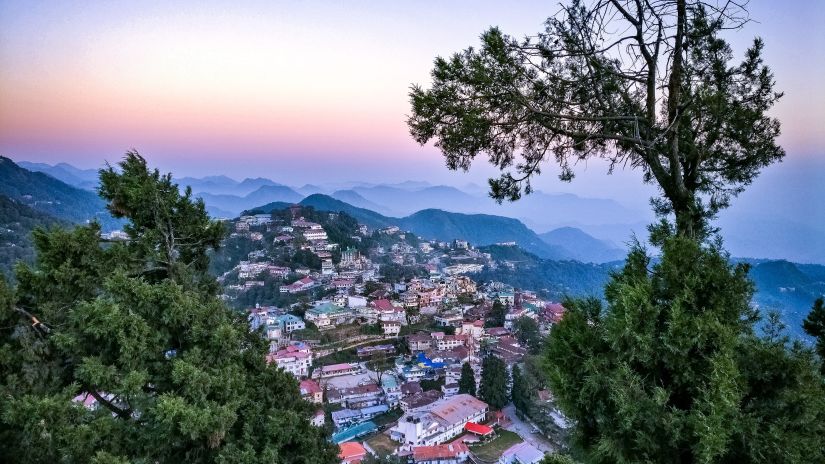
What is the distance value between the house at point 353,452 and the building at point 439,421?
1.89m

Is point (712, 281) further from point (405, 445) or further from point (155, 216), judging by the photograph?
point (405, 445)

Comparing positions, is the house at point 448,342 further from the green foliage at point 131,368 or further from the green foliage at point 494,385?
the green foliage at point 131,368

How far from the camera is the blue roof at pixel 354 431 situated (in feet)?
53.5

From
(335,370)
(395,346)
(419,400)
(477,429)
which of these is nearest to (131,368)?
(477,429)

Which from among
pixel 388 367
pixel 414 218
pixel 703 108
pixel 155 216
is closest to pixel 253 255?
pixel 388 367

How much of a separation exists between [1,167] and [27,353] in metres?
64.7

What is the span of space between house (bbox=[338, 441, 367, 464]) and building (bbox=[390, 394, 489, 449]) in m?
1.89

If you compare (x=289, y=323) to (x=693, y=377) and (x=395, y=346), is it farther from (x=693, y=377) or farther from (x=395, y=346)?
(x=693, y=377)

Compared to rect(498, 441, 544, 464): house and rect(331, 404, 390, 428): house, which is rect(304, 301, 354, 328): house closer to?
rect(331, 404, 390, 428): house

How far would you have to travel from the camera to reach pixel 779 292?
3200cm

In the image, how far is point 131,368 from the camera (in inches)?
154

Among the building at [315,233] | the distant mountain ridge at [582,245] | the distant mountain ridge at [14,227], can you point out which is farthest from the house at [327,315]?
the distant mountain ridge at [582,245]

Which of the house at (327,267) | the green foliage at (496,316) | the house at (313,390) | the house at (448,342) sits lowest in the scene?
the house at (313,390)

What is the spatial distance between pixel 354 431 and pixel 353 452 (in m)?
2.97
